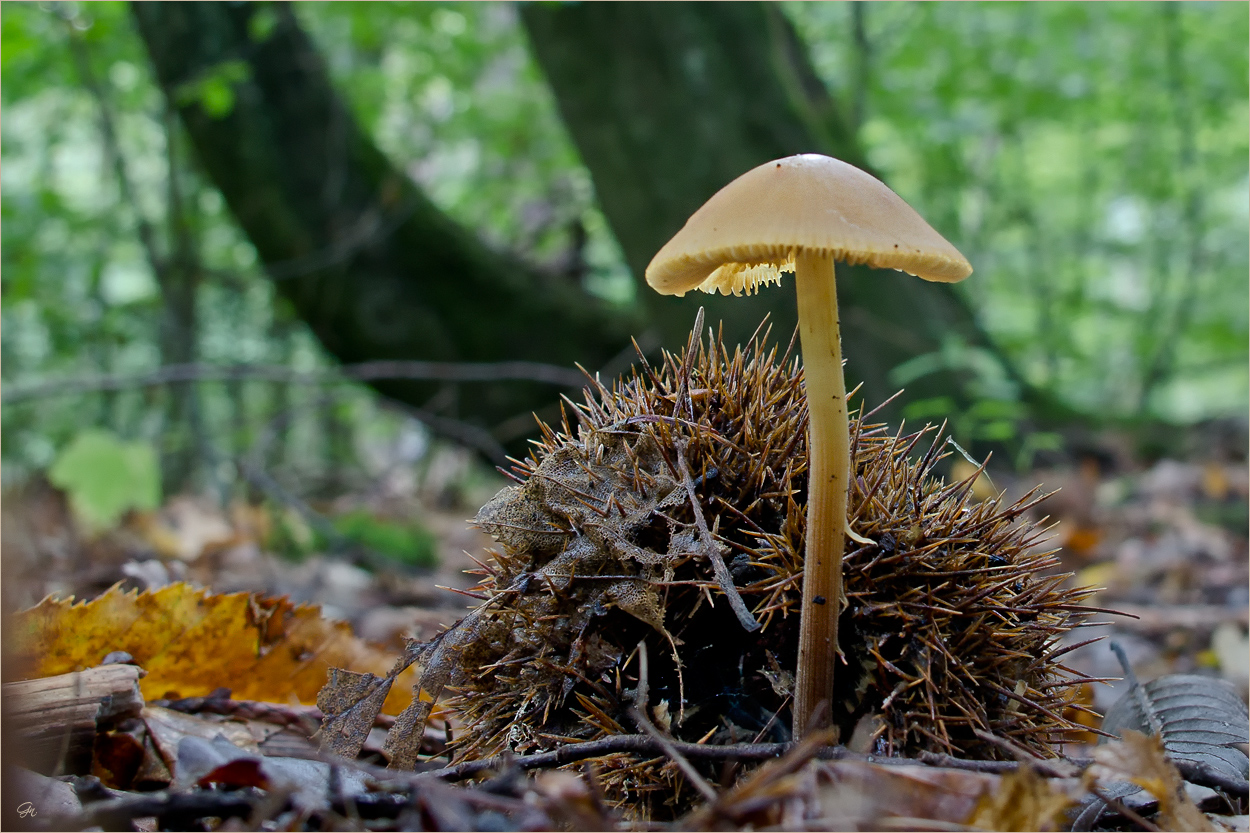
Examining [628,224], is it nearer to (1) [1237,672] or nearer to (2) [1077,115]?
(1) [1237,672]

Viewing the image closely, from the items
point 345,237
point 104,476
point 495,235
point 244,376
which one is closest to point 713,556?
point 244,376

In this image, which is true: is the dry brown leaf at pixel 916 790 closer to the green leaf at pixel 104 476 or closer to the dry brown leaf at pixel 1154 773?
the dry brown leaf at pixel 1154 773

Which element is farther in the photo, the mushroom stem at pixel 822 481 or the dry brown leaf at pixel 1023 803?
the mushroom stem at pixel 822 481

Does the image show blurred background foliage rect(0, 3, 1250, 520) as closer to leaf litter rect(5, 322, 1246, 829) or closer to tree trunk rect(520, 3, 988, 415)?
tree trunk rect(520, 3, 988, 415)

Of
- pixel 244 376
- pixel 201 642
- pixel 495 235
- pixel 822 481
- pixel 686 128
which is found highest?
pixel 495 235

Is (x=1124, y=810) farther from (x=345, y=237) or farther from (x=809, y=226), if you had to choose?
(x=345, y=237)

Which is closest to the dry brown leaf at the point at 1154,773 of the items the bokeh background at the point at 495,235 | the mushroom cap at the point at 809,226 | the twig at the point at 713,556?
the twig at the point at 713,556
